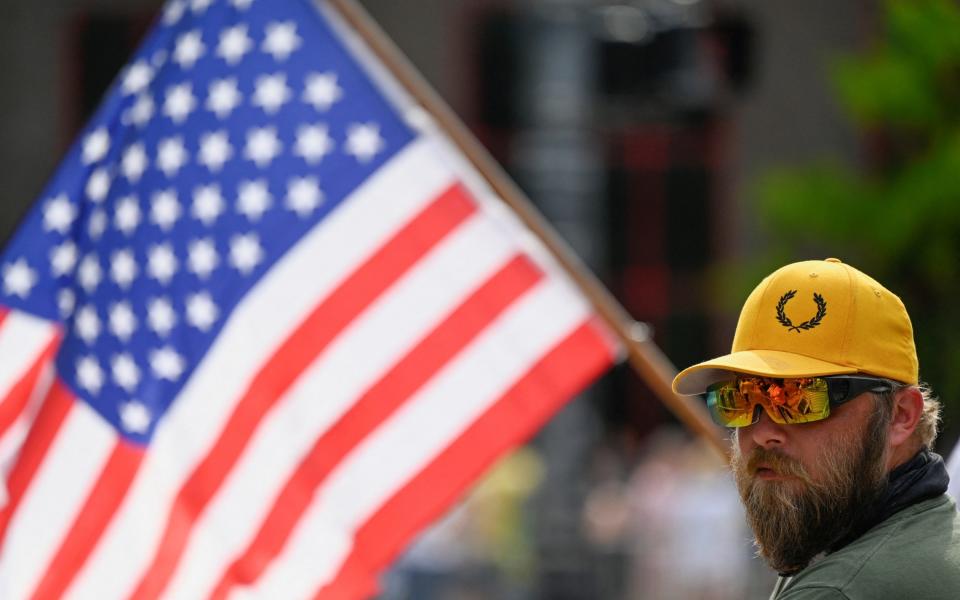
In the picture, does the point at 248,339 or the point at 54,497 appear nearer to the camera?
the point at 54,497

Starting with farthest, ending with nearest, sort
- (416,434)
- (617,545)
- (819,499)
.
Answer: (617,545)
(416,434)
(819,499)

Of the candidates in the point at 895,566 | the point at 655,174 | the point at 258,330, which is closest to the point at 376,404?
the point at 258,330

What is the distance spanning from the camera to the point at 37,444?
4.91 m

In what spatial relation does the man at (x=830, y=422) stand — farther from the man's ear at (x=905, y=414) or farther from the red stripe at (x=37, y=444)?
the red stripe at (x=37, y=444)

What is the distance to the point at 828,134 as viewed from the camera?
1973 centimetres

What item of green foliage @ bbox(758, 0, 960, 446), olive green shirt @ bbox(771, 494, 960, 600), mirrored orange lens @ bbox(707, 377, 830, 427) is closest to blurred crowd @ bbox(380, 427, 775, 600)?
green foliage @ bbox(758, 0, 960, 446)

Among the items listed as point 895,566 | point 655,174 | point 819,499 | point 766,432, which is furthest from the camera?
point 655,174

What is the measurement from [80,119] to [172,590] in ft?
53.1

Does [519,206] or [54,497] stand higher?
[54,497]

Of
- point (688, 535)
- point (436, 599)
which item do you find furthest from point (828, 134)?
point (436, 599)

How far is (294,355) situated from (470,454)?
0.57 meters

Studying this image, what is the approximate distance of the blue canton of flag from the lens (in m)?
4.98

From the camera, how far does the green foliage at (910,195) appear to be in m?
11.0

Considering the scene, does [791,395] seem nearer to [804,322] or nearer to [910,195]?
[804,322]
